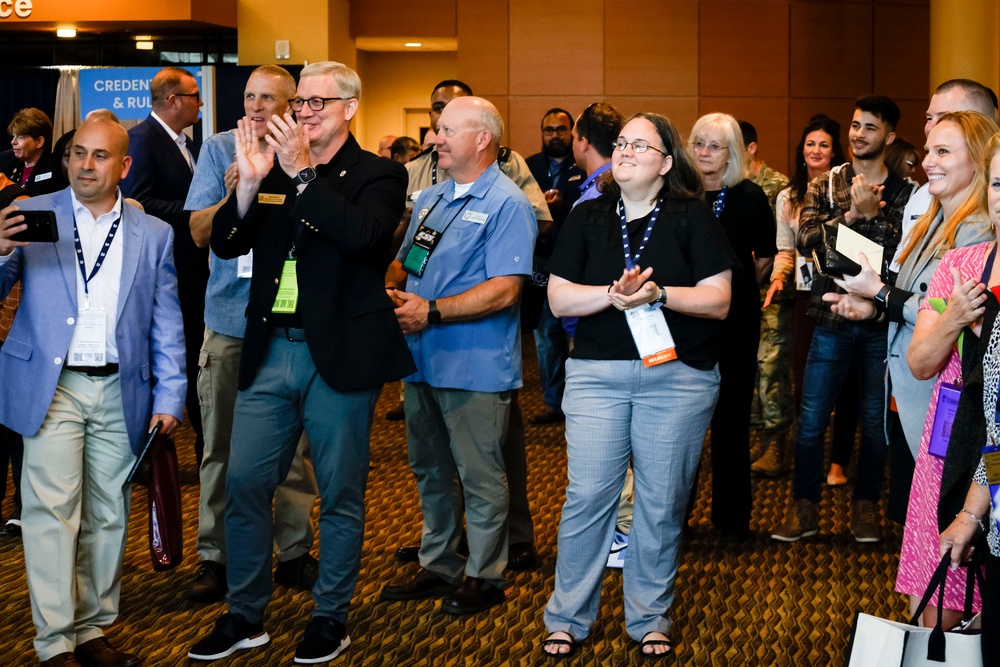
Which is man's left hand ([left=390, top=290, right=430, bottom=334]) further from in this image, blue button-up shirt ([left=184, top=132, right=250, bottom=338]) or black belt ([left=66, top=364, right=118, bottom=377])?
black belt ([left=66, top=364, right=118, bottom=377])

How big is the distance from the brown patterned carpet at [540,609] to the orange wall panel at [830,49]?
6.93 meters

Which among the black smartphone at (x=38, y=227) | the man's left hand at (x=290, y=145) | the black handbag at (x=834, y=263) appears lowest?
the black handbag at (x=834, y=263)

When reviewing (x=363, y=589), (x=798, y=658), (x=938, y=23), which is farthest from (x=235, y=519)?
(x=938, y=23)

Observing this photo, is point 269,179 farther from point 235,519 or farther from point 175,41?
point 175,41

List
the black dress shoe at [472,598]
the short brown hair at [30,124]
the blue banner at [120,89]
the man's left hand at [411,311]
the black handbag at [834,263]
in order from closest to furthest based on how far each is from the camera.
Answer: the black handbag at [834,263], the man's left hand at [411,311], the black dress shoe at [472,598], the short brown hair at [30,124], the blue banner at [120,89]

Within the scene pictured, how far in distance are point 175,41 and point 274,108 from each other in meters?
7.78

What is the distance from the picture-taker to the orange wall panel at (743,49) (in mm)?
10711

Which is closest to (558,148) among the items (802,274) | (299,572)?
(802,274)

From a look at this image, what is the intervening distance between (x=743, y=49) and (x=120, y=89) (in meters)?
5.90

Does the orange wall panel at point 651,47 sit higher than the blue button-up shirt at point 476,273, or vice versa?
the orange wall panel at point 651,47

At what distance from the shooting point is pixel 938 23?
28.8 feet

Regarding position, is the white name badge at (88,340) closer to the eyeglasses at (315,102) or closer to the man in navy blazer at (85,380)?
the man in navy blazer at (85,380)

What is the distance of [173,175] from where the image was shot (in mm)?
5039

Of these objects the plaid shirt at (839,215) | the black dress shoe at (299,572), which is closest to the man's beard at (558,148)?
the plaid shirt at (839,215)
